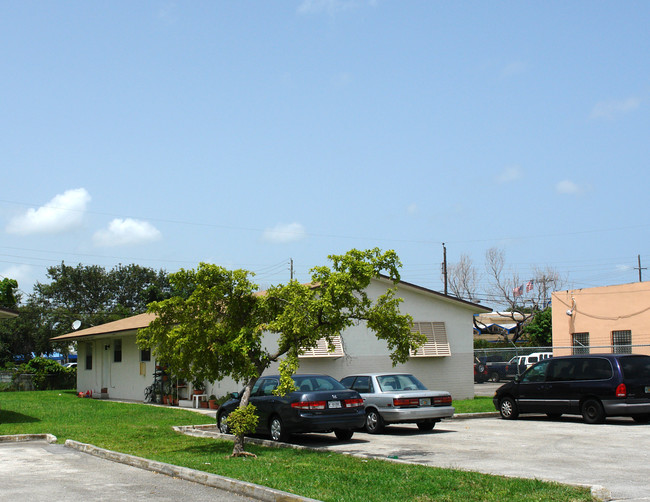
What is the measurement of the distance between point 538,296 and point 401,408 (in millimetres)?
56694

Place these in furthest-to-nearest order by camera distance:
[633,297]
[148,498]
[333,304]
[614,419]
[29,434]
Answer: [633,297]
[614,419]
[29,434]
[333,304]
[148,498]

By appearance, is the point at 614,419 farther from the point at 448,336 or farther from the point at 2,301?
the point at 2,301

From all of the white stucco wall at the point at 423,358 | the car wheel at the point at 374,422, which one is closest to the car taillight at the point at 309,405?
the car wheel at the point at 374,422

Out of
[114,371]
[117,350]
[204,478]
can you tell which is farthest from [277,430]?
[114,371]

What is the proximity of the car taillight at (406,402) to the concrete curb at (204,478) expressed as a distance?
647 cm

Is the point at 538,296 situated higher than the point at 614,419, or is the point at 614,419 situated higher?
the point at 538,296

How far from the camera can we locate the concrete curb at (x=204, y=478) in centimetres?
928

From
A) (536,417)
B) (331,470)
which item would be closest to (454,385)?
(536,417)

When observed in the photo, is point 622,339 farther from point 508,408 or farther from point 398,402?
point 398,402

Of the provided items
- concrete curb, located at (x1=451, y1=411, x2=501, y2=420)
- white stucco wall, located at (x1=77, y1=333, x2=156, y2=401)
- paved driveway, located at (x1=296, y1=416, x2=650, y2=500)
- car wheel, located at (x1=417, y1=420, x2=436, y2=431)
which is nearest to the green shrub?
paved driveway, located at (x1=296, y1=416, x2=650, y2=500)

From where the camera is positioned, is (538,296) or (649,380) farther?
(538,296)

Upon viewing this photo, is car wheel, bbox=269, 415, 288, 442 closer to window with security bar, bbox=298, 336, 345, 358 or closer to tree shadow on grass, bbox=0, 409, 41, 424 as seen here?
tree shadow on grass, bbox=0, 409, 41, 424

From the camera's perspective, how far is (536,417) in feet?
72.1

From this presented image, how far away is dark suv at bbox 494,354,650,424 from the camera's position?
18.6m
